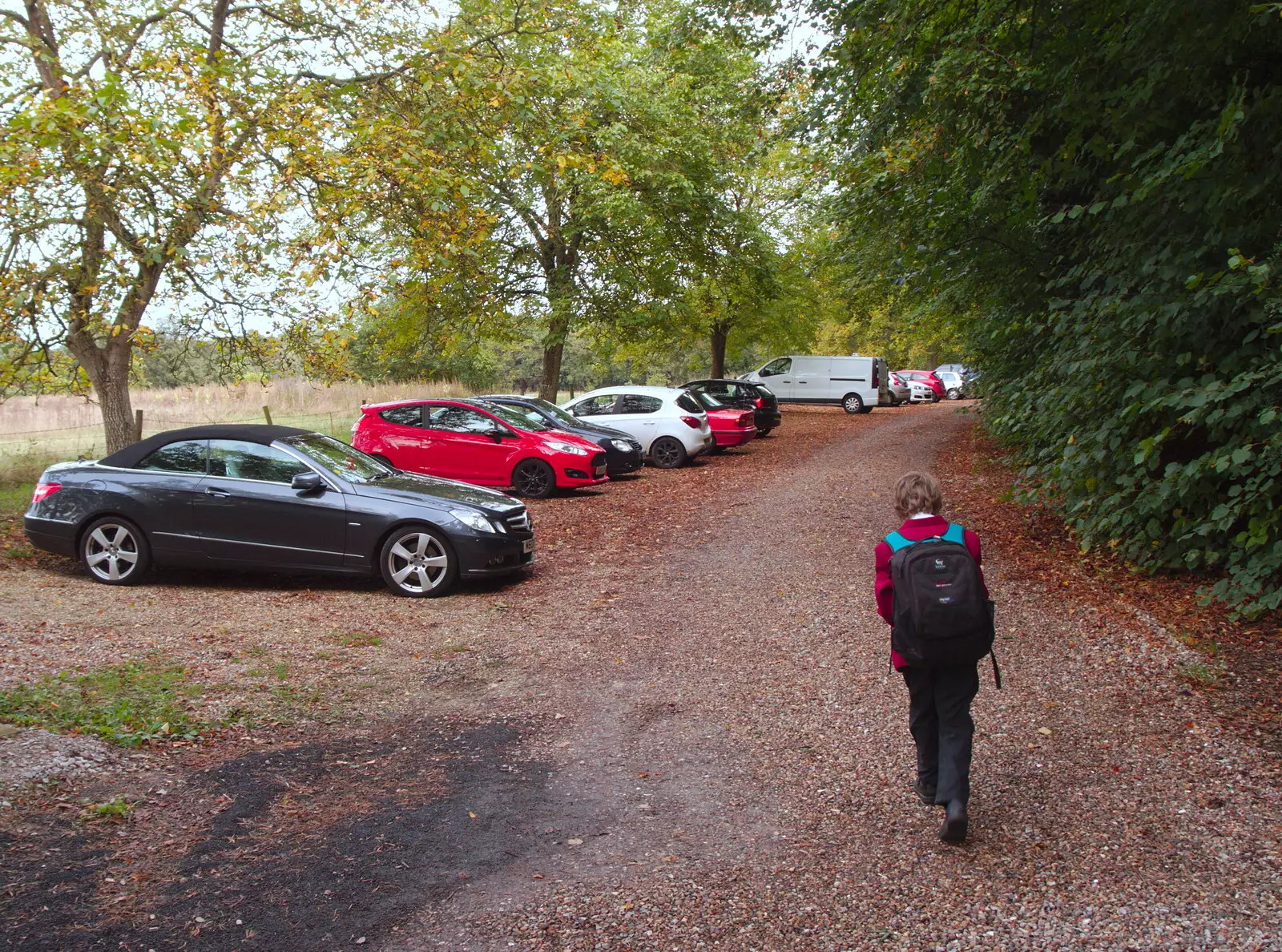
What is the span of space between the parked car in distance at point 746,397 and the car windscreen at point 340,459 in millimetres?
16363

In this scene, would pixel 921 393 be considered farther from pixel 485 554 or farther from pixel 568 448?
pixel 485 554

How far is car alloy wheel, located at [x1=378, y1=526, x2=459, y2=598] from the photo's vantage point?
30.3 feet

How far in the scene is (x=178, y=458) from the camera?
968 cm

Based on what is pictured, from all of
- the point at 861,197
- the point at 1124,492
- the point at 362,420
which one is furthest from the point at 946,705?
the point at 362,420

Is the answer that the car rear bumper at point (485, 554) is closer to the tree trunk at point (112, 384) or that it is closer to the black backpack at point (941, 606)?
the black backpack at point (941, 606)

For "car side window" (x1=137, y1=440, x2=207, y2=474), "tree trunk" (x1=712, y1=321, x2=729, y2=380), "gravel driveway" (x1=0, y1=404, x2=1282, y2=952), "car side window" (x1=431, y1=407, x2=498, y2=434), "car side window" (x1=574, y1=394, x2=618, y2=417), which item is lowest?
"gravel driveway" (x1=0, y1=404, x2=1282, y2=952)

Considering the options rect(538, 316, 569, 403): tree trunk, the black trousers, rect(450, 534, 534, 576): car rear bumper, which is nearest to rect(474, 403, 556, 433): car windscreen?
rect(450, 534, 534, 576): car rear bumper

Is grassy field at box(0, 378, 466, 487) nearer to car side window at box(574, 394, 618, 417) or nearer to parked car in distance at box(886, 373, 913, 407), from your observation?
car side window at box(574, 394, 618, 417)

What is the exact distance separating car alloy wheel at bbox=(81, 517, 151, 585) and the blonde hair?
7.75m

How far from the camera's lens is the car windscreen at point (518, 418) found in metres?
16.3

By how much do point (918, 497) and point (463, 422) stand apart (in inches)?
494

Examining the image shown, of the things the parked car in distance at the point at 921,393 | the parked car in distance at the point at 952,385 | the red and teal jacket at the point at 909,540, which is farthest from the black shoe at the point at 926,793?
the parked car in distance at the point at 952,385

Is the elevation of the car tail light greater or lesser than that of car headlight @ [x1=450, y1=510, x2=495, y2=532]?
greater

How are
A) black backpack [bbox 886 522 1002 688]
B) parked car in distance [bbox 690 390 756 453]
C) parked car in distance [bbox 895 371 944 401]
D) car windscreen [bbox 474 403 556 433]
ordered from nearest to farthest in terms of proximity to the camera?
1. black backpack [bbox 886 522 1002 688]
2. car windscreen [bbox 474 403 556 433]
3. parked car in distance [bbox 690 390 756 453]
4. parked car in distance [bbox 895 371 944 401]
